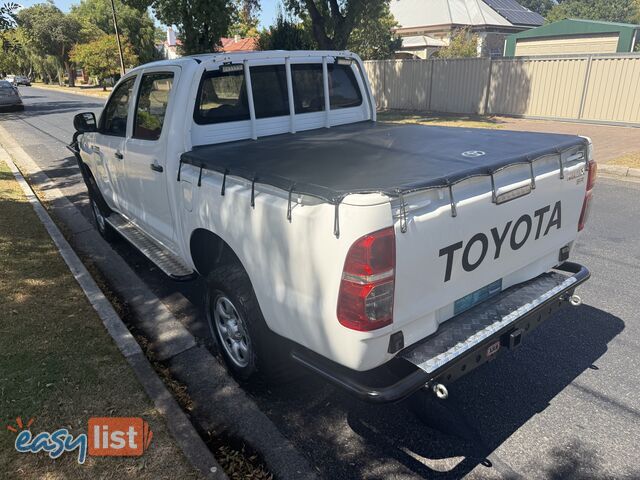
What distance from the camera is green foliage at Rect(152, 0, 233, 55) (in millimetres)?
21281

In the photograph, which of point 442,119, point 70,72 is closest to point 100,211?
point 442,119

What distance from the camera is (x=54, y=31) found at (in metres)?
61.2

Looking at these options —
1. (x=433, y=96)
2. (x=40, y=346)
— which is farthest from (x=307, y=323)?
(x=433, y=96)

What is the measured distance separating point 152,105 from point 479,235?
9.90ft

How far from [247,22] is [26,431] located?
56985 millimetres

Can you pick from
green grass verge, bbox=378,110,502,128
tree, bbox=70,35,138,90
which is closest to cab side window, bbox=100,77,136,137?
green grass verge, bbox=378,110,502,128

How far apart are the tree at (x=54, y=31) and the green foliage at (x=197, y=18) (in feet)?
156

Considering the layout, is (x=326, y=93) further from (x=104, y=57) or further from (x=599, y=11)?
(x=599, y=11)

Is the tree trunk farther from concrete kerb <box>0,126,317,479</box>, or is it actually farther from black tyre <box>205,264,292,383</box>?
black tyre <box>205,264,292,383</box>

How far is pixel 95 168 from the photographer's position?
584 cm

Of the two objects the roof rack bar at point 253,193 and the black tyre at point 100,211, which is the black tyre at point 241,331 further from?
the black tyre at point 100,211

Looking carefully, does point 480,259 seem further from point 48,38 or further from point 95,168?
point 48,38

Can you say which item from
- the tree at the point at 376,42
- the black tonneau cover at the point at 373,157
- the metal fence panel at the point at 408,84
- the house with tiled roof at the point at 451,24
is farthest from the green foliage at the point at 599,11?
the black tonneau cover at the point at 373,157

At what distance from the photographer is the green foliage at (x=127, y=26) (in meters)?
49.6
